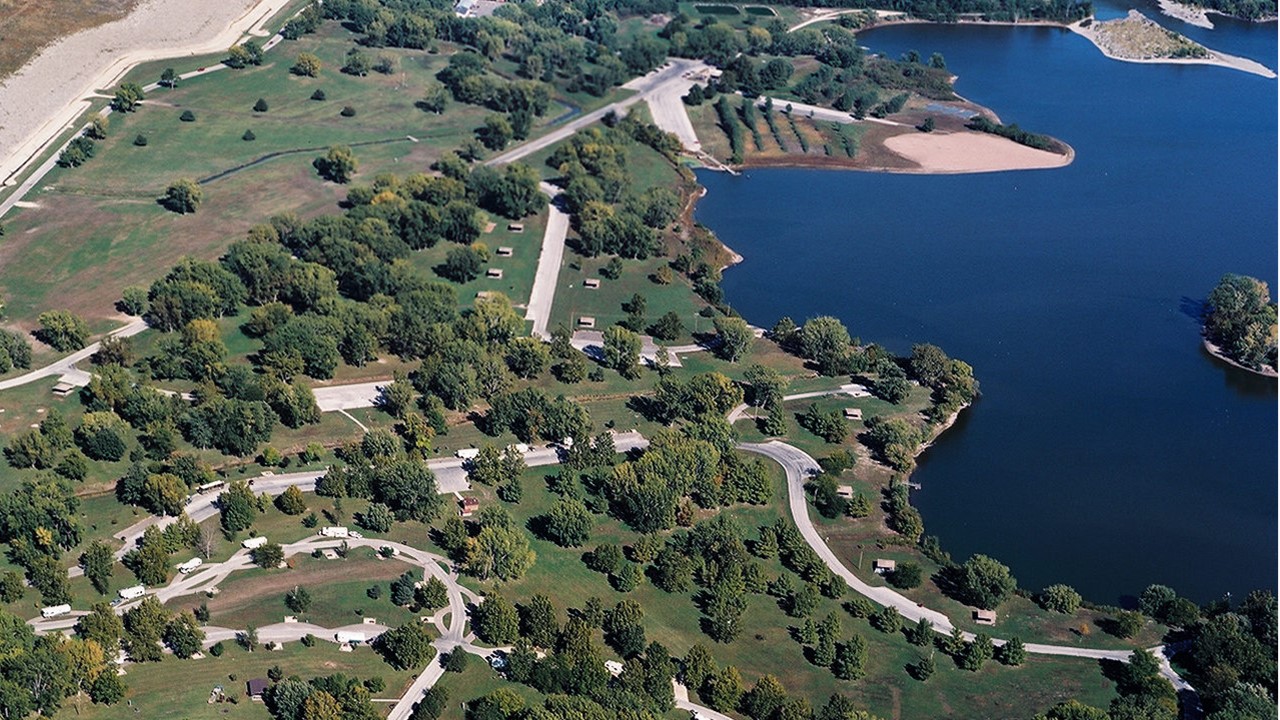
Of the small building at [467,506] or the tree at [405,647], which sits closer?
the tree at [405,647]

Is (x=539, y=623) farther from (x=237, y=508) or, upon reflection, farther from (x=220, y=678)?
(x=237, y=508)

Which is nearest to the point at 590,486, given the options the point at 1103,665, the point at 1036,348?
the point at 1103,665

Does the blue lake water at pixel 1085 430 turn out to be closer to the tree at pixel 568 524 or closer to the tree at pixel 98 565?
the tree at pixel 568 524

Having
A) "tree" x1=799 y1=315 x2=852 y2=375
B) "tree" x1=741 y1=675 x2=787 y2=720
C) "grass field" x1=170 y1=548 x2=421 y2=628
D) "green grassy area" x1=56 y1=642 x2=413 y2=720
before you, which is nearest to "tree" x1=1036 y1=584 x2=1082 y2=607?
"tree" x1=741 y1=675 x2=787 y2=720

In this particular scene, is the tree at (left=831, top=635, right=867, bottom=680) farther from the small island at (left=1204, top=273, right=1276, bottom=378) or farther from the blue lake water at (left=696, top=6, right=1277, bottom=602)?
the small island at (left=1204, top=273, right=1276, bottom=378)

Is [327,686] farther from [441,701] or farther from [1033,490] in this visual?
[1033,490]

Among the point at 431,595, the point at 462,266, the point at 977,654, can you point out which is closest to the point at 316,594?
the point at 431,595

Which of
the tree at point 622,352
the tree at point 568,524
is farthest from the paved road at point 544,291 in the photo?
the tree at point 568,524
